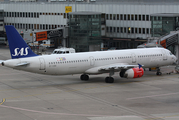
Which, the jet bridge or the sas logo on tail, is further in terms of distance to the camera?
the jet bridge

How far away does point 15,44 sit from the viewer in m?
40.0

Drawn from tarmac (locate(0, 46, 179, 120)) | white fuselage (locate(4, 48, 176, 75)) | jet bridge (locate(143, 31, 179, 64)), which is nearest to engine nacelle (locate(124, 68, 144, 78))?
tarmac (locate(0, 46, 179, 120))

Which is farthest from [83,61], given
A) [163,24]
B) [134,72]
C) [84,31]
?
[84,31]

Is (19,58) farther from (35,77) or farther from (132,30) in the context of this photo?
(132,30)

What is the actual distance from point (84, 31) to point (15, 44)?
38.8 m

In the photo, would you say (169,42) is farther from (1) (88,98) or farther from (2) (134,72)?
(1) (88,98)

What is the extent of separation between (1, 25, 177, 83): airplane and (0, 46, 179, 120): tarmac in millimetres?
2019

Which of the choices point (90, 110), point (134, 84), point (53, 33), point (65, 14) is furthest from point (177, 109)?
point (65, 14)

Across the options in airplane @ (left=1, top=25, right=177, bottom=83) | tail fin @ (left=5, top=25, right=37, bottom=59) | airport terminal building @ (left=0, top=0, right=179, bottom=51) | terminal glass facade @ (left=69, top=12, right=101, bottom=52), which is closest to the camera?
tail fin @ (left=5, top=25, right=37, bottom=59)

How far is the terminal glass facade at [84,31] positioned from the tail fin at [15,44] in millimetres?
37632

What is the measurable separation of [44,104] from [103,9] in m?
54.9

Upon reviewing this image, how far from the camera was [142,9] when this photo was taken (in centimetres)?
7600

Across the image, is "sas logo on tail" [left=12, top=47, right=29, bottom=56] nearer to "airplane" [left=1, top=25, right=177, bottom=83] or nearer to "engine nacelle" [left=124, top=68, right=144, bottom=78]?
"airplane" [left=1, top=25, right=177, bottom=83]

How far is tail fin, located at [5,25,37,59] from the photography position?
39.6m
